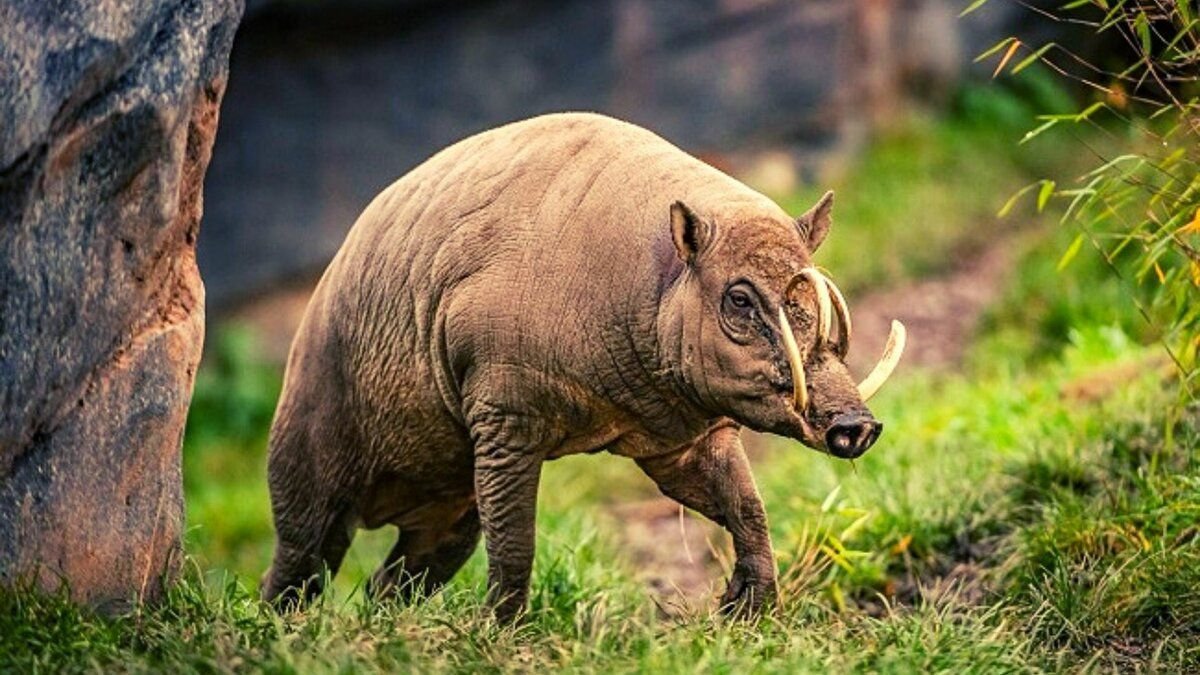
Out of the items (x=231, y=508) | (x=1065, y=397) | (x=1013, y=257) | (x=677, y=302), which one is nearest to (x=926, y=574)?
(x=1065, y=397)

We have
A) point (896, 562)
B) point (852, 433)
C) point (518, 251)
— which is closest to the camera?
point (852, 433)

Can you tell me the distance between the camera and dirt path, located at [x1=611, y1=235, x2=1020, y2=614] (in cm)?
881

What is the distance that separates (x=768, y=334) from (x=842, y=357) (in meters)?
0.21

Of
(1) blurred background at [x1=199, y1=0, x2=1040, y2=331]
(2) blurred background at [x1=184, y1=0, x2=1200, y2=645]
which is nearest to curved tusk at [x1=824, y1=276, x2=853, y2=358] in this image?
(2) blurred background at [x1=184, y1=0, x2=1200, y2=645]

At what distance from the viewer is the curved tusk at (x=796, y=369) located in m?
5.12

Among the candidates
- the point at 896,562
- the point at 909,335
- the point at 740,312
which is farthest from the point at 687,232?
the point at 909,335

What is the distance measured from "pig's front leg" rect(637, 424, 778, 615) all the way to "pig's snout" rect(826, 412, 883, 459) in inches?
36.8

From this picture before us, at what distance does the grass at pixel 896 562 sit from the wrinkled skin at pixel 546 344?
0.38 meters

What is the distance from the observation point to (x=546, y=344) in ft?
18.6

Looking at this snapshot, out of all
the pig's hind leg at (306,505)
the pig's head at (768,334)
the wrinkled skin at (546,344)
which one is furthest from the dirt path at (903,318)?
the pig's head at (768,334)

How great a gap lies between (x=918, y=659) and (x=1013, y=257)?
8.19 metres

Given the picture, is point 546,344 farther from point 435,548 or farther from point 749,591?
point 435,548

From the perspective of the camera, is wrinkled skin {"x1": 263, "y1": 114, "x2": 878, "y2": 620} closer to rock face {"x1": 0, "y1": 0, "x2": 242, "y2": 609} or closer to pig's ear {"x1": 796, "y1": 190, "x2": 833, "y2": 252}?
pig's ear {"x1": 796, "y1": 190, "x2": 833, "y2": 252}

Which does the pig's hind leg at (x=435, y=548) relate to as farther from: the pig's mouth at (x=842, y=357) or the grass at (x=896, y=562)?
the pig's mouth at (x=842, y=357)
